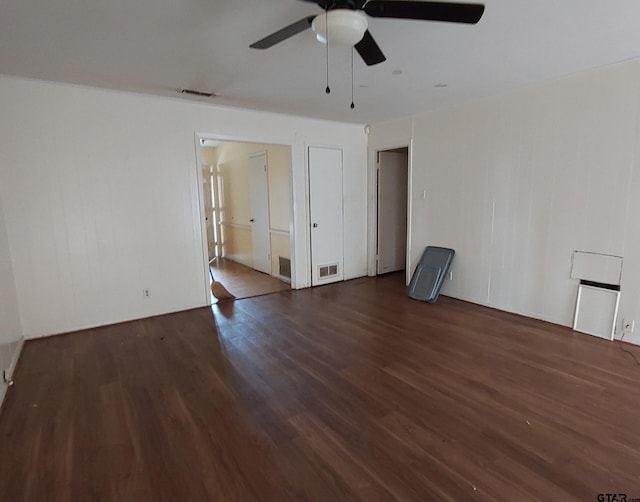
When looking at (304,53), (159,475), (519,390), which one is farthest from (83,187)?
(519,390)

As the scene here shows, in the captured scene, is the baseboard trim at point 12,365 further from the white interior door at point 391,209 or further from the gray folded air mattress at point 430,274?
the white interior door at point 391,209

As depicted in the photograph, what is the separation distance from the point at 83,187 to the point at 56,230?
51 cm

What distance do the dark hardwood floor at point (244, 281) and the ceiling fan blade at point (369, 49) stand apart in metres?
3.57

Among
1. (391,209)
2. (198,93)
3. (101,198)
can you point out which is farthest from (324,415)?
(391,209)

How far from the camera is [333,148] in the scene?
538cm

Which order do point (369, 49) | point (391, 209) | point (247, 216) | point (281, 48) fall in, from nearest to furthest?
point (369, 49) → point (281, 48) → point (391, 209) → point (247, 216)

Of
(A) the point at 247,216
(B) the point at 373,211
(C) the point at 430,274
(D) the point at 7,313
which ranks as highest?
(B) the point at 373,211

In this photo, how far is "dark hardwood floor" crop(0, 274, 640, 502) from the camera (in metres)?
1.69

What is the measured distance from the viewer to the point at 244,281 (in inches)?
230

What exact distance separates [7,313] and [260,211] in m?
3.86

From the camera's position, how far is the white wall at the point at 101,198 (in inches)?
132

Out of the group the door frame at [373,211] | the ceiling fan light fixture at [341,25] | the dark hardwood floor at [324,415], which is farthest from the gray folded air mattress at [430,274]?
the ceiling fan light fixture at [341,25]

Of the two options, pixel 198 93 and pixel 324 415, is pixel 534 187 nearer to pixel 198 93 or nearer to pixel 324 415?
pixel 324 415

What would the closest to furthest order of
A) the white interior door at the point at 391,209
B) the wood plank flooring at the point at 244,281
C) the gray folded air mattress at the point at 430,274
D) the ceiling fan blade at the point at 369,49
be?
the ceiling fan blade at the point at 369,49
the gray folded air mattress at the point at 430,274
the wood plank flooring at the point at 244,281
the white interior door at the point at 391,209
